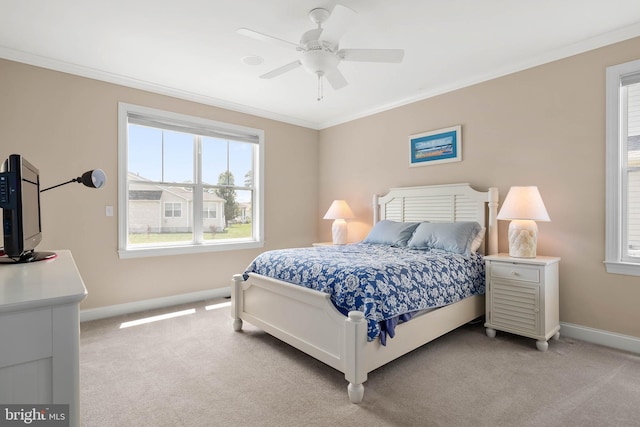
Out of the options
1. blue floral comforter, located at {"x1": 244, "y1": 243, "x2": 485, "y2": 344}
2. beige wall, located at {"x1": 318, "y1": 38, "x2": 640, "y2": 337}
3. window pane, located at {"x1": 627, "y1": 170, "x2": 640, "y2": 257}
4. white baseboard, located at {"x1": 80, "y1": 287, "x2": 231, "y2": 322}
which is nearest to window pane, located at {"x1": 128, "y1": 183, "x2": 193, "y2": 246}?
white baseboard, located at {"x1": 80, "y1": 287, "x2": 231, "y2": 322}

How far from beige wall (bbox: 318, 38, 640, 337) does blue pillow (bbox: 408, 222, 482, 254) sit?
441mm

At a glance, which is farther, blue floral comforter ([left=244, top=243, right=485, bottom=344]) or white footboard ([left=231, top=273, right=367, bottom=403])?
blue floral comforter ([left=244, top=243, right=485, bottom=344])

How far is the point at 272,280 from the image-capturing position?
2.73m

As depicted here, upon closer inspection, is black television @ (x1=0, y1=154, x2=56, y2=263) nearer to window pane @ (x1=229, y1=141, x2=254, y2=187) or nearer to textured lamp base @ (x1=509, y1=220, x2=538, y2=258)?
window pane @ (x1=229, y1=141, x2=254, y2=187)

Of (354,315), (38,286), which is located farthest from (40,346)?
(354,315)

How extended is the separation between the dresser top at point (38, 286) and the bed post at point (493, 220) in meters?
3.37

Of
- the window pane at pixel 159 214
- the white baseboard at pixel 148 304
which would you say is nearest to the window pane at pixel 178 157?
the window pane at pixel 159 214

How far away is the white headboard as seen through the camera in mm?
3363

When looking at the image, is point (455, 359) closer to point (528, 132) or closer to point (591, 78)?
point (528, 132)

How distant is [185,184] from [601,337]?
4.46 m

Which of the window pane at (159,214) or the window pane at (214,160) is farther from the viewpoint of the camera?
the window pane at (214,160)

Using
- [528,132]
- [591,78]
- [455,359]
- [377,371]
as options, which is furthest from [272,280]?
[591,78]

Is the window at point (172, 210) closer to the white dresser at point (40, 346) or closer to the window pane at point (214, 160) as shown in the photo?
the window pane at point (214, 160)

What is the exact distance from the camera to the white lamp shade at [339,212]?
15.1 feet
